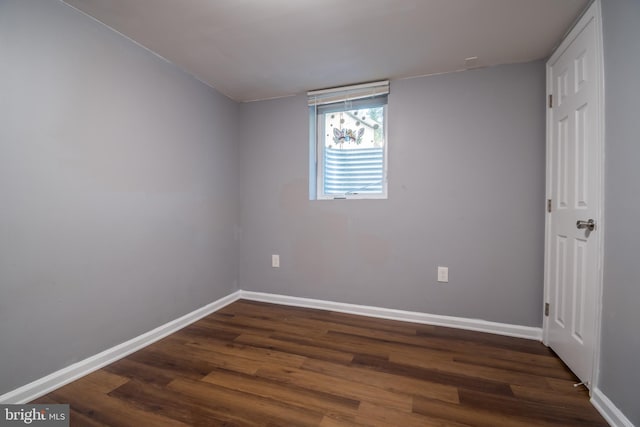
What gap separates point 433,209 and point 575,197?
903 mm

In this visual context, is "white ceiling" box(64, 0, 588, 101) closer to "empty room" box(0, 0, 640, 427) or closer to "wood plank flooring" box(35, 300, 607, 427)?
"empty room" box(0, 0, 640, 427)

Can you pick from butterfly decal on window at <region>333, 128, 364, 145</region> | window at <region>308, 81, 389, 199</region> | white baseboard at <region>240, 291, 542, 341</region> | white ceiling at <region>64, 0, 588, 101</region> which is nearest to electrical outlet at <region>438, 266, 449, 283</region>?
white baseboard at <region>240, 291, 542, 341</region>

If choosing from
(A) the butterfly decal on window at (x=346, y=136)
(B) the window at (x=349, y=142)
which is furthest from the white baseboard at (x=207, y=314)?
(A) the butterfly decal on window at (x=346, y=136)

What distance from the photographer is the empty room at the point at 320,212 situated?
1.29 metres

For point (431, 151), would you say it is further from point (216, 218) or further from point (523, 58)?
point (216, 218)

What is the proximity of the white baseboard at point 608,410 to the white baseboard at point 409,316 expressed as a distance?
0.75 m

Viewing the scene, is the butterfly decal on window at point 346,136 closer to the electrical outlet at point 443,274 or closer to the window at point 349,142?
the window at point 349,142

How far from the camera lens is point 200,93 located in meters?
2.43

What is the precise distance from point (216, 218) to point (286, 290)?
106 cm

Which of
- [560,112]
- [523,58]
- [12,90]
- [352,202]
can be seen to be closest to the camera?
[12,90]

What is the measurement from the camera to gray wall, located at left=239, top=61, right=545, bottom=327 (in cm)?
207

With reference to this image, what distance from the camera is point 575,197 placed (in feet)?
5.25

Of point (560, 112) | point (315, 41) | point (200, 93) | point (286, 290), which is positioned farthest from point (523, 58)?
point (286, 290)

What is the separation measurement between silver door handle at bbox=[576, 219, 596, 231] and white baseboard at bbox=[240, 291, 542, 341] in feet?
3.31
